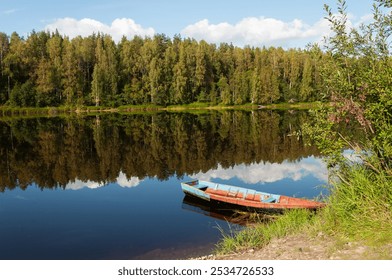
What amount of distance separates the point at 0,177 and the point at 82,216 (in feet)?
48.8

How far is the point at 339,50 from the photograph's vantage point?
13180 millimetres

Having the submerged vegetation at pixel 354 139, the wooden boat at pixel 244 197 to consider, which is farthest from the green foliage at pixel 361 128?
the wooden boat at pixel 244 197

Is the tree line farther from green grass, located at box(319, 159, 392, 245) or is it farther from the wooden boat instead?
green grass, located at box(319, 159, 392, 245)

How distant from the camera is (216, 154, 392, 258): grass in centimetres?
1076

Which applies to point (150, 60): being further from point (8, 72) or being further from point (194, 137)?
point (194, 137)

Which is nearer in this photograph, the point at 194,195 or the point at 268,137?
the point at 194,195

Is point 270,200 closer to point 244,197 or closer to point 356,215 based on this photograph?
point 244,197

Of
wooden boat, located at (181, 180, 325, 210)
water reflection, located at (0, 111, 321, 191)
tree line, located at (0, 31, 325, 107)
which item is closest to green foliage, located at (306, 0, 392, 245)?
wooden boat, located at (181, 180, 325, 210)

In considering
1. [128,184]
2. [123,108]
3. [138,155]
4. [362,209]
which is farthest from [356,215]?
[123,108]

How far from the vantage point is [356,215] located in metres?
11.6

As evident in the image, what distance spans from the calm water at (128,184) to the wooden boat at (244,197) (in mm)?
964
